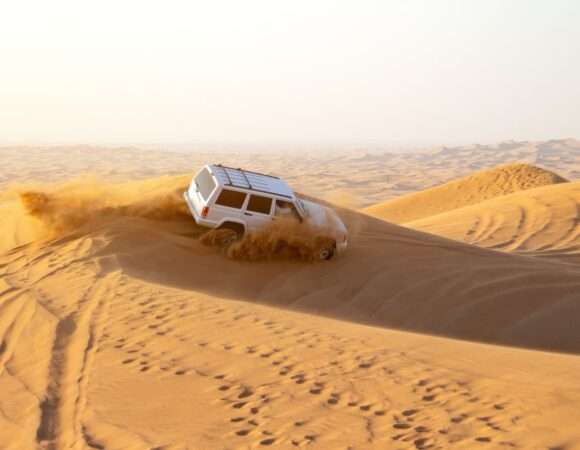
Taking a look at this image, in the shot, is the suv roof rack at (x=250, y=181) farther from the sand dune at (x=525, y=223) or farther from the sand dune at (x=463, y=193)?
the sand dune at (x=463, y=193)

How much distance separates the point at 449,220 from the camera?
888 inches

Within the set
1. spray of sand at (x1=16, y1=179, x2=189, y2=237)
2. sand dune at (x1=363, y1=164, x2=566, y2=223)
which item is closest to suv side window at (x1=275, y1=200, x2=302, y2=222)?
spray of sand at (x1=16, y1=179, x2=189, y2=237)

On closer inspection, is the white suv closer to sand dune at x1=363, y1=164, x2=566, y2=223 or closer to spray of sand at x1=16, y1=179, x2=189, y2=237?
spray of sand at x1=16, y1=179, x2=189, y2=237

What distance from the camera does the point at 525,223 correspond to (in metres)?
20.7

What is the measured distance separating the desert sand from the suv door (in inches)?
29.2

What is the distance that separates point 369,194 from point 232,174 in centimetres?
3321

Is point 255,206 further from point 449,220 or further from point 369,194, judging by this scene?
point 369,194

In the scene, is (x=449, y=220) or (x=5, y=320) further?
(x=449, y=220)

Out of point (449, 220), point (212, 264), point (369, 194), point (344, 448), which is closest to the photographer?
point (344, 448)

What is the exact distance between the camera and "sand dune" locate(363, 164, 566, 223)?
3008 centimetres

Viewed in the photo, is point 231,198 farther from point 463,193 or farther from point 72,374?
point 463,193

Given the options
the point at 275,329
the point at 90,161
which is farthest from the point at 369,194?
the point at 275,329

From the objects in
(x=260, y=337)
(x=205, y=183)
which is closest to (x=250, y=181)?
(x=205, y=183)

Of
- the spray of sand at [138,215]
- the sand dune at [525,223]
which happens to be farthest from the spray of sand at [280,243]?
the sand dune at [525,223]
